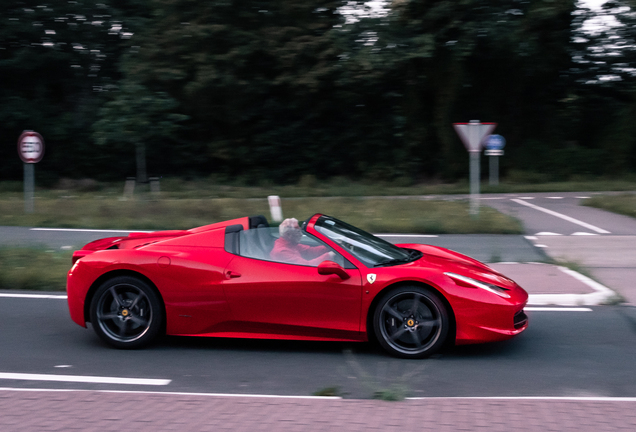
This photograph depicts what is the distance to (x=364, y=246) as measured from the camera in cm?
584

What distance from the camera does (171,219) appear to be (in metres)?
15.0

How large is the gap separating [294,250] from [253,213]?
11100 millimetres

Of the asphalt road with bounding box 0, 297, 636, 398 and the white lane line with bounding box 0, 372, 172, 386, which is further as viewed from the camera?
the white lane line with bounding box 0, 372, 172, 386

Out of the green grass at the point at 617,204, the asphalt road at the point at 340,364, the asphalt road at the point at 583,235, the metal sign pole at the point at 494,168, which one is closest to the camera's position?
the asphalt road at the point at 340,364

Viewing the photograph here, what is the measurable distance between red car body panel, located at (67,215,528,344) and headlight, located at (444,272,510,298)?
5 centimetres

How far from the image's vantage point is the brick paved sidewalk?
360cm

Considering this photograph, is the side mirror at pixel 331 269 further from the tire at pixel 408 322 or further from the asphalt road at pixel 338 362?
the asphalt road at pixel 338 362

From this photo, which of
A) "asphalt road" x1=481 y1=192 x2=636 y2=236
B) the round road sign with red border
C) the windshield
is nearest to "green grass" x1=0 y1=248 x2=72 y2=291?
the windshield

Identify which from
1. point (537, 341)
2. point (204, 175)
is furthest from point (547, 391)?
point (204, 175)

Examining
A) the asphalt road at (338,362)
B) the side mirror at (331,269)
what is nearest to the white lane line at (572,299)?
the asphalt road at (338,362)

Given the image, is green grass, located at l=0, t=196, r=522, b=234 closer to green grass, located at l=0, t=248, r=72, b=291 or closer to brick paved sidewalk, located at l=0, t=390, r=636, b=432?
green grass, located at l=0, t=248, r=72, b=291

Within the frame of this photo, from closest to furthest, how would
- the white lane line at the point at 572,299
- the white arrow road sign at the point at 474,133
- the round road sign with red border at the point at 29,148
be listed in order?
the white lane line at the point at 572,299 → the white arrow road sign at the point at 474,133 → the round road sign with red border at the point at 29,148

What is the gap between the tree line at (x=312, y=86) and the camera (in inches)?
1031

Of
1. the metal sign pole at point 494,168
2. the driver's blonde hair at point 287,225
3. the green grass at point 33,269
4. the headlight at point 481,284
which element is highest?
the metal sign pole at point 494,168
